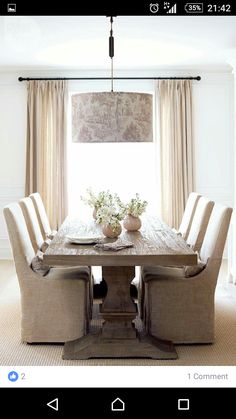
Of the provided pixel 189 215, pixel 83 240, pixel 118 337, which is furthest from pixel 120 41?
pixel 118 337

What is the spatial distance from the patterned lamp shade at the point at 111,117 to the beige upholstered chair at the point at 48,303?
72cm

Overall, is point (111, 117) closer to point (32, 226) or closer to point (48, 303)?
point (32, 226)

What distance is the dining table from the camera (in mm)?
2607

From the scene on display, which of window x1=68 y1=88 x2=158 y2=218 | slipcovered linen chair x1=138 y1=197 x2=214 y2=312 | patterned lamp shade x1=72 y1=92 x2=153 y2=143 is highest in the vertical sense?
patterned lamp shade x1=72 y1=92 x2=153 y2=143

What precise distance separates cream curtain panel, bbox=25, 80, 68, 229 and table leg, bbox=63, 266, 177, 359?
9.15 feet

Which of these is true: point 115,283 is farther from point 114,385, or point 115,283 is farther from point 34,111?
point 34,111

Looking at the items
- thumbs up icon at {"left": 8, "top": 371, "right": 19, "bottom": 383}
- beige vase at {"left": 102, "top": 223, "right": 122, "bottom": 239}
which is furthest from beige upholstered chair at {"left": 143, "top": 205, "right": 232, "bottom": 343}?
thumbs up icon at {"left": 8, "top": 371, "right": 19, "bottom": 383}

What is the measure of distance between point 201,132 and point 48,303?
327cm

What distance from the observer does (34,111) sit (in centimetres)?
564

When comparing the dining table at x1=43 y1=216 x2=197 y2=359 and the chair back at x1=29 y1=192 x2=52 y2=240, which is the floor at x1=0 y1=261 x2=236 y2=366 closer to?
the dining table at x1=43 y1=216 x2=197 y2=359

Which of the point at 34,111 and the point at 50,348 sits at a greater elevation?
the point at 34,111

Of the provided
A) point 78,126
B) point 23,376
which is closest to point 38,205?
point 78,126

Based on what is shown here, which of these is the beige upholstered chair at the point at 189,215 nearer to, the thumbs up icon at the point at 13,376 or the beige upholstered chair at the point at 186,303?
the beige upholstered chair at the point at 186,303
